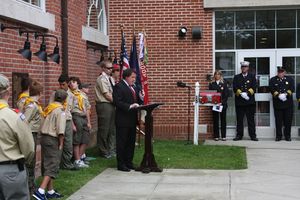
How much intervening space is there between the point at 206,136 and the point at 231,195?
6829 mm

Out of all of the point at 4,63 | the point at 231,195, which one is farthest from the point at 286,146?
the point at 4,63

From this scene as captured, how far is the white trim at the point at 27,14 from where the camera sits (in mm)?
8133

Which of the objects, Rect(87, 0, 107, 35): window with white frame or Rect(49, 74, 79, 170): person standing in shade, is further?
Rect(87, 0, 107, 35): window with white frame

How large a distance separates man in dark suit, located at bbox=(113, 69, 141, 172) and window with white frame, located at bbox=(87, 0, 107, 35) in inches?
135

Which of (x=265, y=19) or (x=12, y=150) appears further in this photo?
(x=265, y=19)

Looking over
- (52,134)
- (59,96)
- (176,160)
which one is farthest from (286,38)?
(52,134)

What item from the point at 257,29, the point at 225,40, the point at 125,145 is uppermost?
the point at 257,29

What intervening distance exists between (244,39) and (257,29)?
0.43 meters

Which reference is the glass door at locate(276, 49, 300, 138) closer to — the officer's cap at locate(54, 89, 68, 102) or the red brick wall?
the red brick wall

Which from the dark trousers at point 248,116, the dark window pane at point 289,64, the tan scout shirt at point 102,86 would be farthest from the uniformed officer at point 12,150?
the dark window pane at point 289,64

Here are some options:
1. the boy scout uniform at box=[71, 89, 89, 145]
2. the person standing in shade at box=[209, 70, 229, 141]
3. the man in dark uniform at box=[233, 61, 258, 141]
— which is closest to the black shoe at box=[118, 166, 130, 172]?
the boy scout uniform at box=[71, 89, 89, 145]

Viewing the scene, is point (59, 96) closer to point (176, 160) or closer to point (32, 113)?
point (32, 113)

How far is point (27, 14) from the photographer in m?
8.91

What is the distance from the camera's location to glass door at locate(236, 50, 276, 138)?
1457 centimetres
